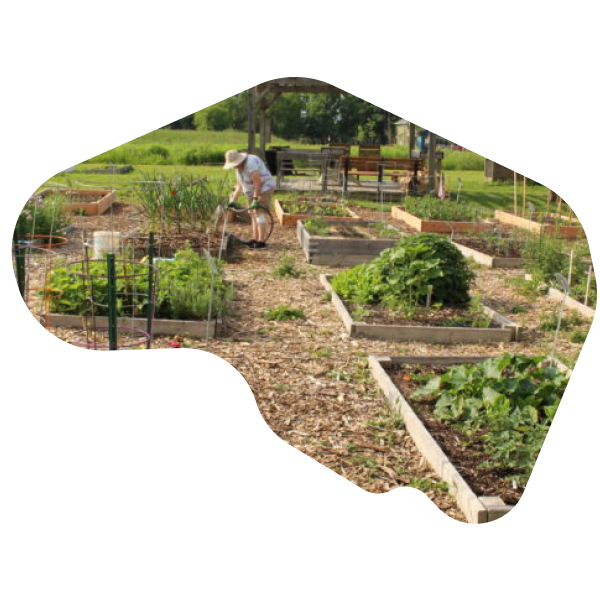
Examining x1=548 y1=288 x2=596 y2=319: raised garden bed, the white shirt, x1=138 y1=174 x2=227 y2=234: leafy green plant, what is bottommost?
x1=548 y1=288 x2=596 y2=319: raised garden bed

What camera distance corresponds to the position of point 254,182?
8.59m

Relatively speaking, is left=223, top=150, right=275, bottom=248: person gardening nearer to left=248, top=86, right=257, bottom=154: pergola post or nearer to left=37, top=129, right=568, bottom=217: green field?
left=37, top=129, right=568, bottom=217: green field

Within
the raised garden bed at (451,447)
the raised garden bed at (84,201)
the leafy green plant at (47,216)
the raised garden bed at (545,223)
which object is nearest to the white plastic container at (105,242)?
A: the leafy green plant at (47,216)

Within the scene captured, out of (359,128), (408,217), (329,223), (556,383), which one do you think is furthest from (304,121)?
(408,217)

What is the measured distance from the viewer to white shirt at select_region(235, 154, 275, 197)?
8555 millimetres

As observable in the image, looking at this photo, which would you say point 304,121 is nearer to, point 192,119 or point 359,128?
point 359,128

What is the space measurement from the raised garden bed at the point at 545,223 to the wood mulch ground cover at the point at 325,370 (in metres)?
2.06

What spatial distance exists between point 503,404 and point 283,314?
2.43m

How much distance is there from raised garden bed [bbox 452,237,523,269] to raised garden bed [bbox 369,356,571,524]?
152 inches

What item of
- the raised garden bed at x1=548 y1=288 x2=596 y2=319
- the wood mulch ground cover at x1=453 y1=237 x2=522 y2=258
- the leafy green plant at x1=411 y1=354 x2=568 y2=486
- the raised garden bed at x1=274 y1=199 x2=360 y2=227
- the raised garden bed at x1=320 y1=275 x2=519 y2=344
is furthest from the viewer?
the raised garden bed at x1=274 y1=199 x2=360 y2=227

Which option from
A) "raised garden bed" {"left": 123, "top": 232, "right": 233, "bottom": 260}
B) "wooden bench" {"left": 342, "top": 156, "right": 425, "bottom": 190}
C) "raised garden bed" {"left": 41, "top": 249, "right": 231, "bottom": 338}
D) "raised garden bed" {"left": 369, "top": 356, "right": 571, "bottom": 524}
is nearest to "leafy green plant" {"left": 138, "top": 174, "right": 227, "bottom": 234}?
"raised garden bed" {"left": 123, "top": 232, "right": 233, "bottom": 260}

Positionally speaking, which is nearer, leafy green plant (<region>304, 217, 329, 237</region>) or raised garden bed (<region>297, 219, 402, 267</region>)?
raised garden bed (<region>297, 219, 402, 267</region>)

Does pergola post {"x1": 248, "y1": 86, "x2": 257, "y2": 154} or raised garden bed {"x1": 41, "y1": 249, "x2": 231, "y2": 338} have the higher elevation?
pergola post {"x1": 248, "y1": 86, "x2": 257, "y2": 154}

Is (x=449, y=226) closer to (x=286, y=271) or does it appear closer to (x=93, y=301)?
(x=286, y=271)
